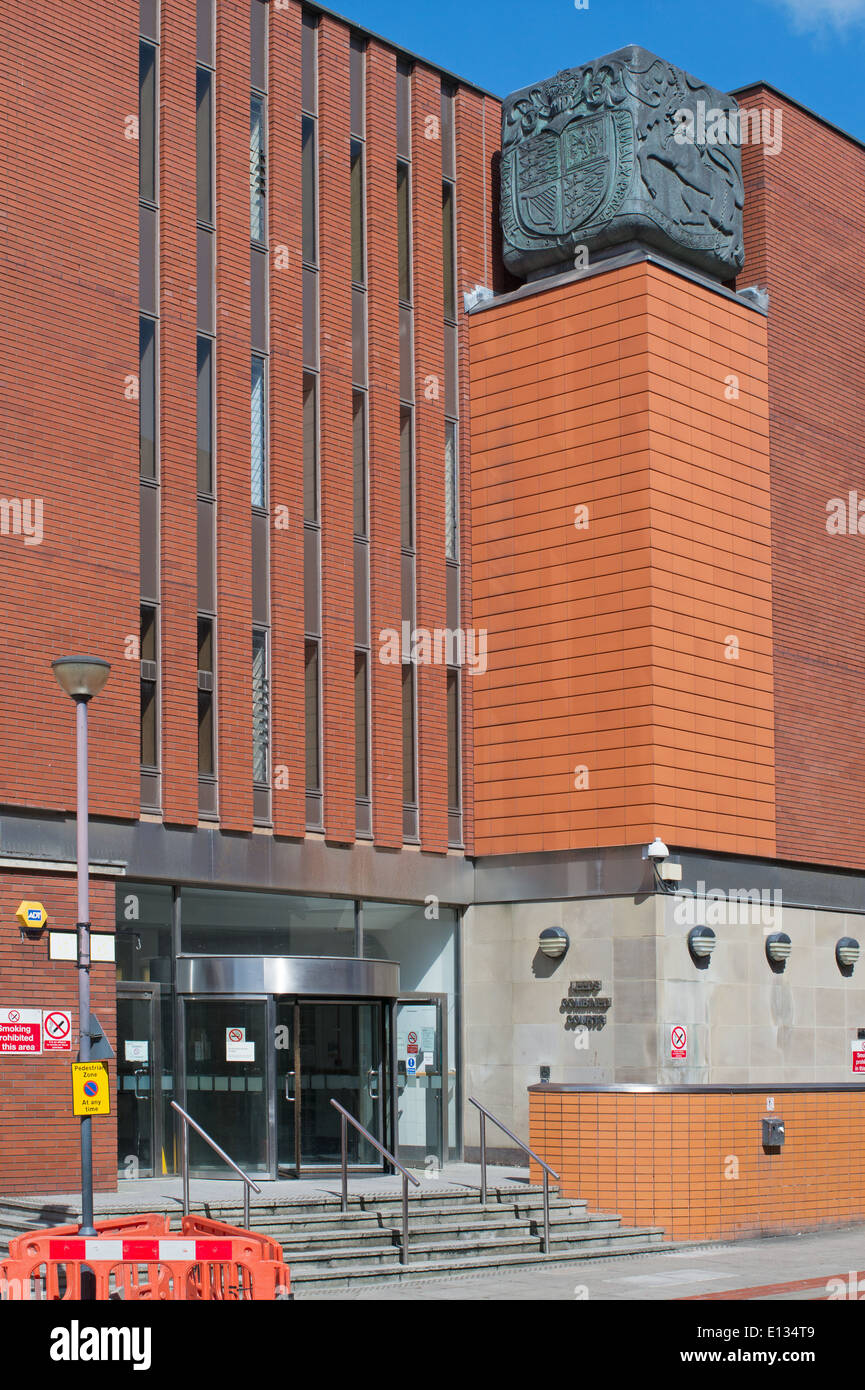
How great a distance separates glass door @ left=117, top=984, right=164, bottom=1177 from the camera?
2081 centimetres

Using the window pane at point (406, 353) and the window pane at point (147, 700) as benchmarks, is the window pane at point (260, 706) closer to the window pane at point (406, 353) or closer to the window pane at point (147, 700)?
the window pane at point (147, 700)

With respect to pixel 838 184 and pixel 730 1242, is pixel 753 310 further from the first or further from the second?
pixel 730 1242

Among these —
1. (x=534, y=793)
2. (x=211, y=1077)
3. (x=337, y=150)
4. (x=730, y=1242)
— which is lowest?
(x=730, y=1242)

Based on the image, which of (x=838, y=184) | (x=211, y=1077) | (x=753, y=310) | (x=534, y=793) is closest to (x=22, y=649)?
(x=211, y=1077)

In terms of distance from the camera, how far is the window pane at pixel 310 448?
2400 centimetres

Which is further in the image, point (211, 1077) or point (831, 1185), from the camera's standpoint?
point (831, 1185)

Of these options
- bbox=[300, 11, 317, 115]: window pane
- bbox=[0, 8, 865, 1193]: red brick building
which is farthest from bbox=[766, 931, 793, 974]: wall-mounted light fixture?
bbox=[300, 11, 317, 115]: window pane

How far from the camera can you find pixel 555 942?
2364cm

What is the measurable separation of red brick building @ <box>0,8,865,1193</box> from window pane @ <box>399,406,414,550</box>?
0.06 meters

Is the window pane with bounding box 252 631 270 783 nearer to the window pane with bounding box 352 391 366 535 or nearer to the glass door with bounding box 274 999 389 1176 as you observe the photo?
the window pane with bounding box 352 391 366 535

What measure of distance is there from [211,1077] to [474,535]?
865cm

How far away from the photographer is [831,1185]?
23.1m

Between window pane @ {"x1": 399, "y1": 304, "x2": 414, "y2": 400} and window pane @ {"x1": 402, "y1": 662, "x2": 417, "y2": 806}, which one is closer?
window pane @ {"x1": 402, "y1": 662, "x2": 417, "y2": 806}

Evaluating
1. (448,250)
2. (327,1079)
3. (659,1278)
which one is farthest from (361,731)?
(659,1278)
